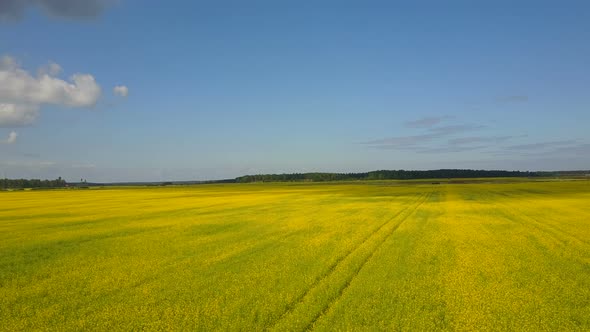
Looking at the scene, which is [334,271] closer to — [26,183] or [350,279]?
[350,279]

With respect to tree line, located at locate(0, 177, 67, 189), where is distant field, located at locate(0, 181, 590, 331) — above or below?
below

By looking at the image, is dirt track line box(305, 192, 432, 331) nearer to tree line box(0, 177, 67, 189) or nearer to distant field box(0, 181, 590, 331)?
distant field box(0, 181, 590, 331)

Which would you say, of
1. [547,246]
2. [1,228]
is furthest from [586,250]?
[1,228]

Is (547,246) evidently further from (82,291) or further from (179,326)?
(82,291)

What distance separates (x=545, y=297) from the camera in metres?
10.6

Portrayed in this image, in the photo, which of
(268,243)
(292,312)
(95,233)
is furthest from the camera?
(95,233)

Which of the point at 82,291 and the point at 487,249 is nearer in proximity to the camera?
the point at 82,291

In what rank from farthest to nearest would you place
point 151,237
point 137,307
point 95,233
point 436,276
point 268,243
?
point 95,233 < point 151,237 < point 268,243 < point 436,276 < point 137,307

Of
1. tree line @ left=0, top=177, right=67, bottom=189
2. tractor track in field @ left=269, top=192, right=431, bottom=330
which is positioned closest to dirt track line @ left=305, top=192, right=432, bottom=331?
tractor track in field @ left=269, top=192, right=431, bottom=330

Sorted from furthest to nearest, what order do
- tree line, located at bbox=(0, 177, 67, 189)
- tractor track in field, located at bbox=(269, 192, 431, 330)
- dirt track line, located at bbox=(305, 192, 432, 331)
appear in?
tree line, located at bbox=(0, 177, 67, 189) < tractor track in field, located at bbox=(269, 192, 431, 330) < dirt track line, located at bbox=(305, 192, 432, 331)

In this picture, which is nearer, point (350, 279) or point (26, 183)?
point (350, 279)

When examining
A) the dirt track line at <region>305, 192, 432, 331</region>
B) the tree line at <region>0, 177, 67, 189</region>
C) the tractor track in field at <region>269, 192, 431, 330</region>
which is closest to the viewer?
the dirt track line at <region>305, 192, 432, 331</region>

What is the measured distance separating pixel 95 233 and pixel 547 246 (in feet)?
74.9

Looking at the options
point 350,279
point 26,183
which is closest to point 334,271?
point 350,279
